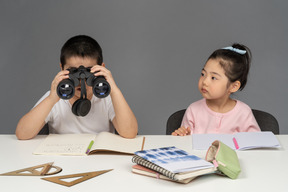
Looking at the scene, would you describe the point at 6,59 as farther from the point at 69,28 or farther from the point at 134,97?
the point at 134,97

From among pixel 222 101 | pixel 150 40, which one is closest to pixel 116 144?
pixel 222 101

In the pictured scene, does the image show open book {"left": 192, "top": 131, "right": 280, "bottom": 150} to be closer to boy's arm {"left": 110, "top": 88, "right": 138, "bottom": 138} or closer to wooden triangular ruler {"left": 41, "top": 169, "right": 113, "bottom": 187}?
boy's arm {"left": 110, "top": 88, "right": 138, "bottom": 138}

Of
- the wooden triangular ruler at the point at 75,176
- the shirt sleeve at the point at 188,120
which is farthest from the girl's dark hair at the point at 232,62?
the wooden triangular ruler at the point at 75,176

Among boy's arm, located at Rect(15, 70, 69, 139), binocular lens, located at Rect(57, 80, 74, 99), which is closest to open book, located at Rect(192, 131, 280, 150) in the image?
binocular lens, located at Rect(57, 80, 74, 99)

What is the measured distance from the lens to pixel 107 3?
4.32m

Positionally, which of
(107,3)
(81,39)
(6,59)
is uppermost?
(107,3)

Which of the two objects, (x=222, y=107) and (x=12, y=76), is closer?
(x=222, y=107)

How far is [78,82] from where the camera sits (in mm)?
2277

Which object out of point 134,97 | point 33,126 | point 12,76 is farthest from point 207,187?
point 12,76

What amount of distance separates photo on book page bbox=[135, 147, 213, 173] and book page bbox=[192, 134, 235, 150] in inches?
13.3

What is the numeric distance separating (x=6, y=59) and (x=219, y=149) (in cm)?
310

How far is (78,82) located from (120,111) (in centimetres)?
32

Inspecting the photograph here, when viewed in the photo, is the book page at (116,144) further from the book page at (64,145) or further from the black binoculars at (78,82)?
the black binoculars at (78,82)

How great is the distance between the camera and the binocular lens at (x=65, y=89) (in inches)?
86.4
